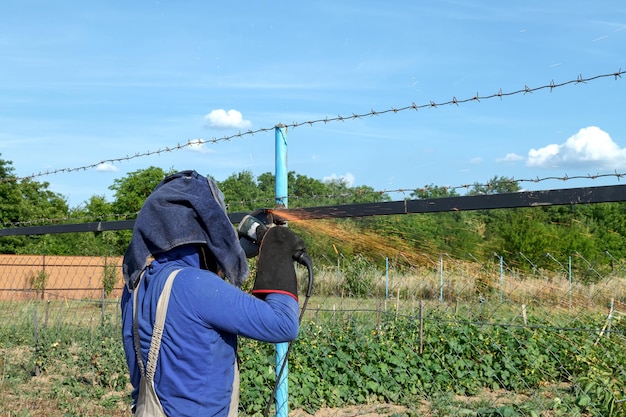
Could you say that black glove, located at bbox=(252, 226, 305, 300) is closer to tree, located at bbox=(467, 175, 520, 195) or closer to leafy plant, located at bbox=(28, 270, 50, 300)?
tree, located at bbox=(467, 175, 520, 195)

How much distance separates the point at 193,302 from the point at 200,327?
85 millimetres

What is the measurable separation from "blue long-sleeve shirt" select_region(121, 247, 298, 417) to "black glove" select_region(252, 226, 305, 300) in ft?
0.13

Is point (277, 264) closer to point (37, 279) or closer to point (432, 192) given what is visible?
point (432, 192)

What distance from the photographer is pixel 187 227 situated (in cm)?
212

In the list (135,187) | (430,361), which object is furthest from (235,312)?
(135,187)

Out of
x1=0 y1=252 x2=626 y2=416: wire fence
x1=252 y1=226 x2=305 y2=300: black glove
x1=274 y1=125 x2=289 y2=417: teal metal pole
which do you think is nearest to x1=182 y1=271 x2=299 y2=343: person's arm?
x1=252 y1=226 x2=305 y2=300: black glove

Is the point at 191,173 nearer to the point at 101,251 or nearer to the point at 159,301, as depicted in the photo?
the point at 159,301

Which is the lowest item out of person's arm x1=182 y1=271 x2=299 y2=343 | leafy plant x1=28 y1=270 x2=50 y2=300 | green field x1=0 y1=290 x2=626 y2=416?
leafy plant x1=28 y1=270 x2=50 y2=300

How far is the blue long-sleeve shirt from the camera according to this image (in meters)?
2.02

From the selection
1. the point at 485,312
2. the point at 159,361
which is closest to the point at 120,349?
the point at 485,312

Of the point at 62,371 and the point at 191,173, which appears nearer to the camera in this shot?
the point at 191,173

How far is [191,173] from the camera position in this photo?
2256 millimetres

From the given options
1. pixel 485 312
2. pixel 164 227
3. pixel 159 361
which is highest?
pixel 164 227

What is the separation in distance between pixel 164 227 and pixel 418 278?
19.6 feet
